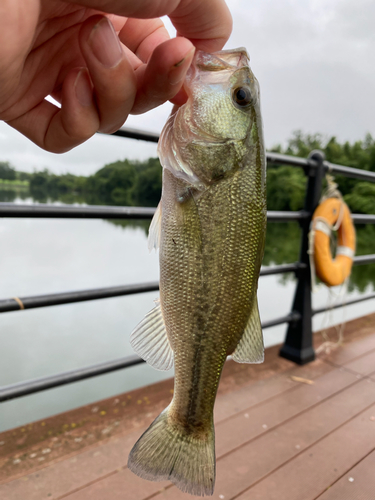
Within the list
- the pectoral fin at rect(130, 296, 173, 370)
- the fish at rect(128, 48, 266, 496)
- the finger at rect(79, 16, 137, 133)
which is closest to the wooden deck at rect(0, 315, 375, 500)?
the fish at rect(128, 48, 266, 496)

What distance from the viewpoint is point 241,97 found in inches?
34.2

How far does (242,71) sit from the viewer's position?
0.87 meters

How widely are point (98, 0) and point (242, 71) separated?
405 millimetres

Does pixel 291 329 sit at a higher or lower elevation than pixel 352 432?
higher

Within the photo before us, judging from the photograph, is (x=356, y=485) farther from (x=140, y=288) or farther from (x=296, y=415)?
(x=140, y=288)

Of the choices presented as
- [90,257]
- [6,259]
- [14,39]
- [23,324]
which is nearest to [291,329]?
[14,39]

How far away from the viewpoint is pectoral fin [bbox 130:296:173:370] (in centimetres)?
89

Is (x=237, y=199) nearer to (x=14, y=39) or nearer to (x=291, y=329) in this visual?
(x=14, y=39)

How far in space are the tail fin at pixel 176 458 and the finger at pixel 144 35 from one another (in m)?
0.89

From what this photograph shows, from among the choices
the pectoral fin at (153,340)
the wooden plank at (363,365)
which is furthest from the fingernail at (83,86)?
the wooden plank at (363,365)

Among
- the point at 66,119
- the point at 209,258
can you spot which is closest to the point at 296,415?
the point at 209,258

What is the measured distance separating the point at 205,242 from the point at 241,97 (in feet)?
1.16

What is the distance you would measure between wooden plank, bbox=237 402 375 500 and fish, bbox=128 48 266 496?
85 centimetres

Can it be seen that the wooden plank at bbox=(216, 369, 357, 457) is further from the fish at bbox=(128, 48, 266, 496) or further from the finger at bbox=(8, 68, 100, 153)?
the finger at bbox=(8, 68, 100, 153)
